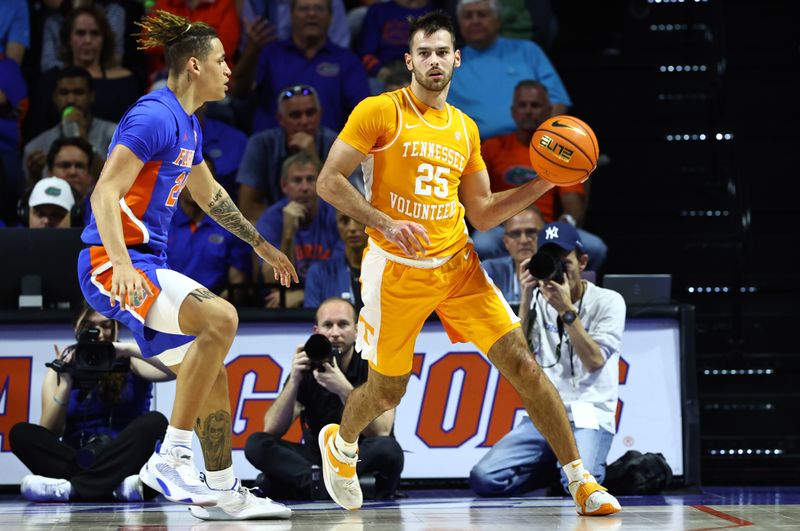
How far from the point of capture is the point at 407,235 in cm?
582

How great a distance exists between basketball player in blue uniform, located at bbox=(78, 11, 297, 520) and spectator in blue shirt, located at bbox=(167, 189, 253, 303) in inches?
137

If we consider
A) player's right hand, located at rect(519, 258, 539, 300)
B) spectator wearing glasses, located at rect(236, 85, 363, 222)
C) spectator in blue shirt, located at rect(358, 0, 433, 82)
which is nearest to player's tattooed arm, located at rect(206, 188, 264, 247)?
player's right hand, located at rect(519, 258, 539, 300)

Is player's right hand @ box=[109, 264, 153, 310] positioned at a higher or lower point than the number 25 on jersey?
lower

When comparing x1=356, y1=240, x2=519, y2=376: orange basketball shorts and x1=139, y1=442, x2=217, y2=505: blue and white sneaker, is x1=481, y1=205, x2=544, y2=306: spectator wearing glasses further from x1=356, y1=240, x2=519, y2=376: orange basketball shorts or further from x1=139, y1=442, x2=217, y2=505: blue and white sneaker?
x1=139, y1=442, x2=217, y2=505: blue and white sneaker

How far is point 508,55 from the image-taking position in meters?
10.9

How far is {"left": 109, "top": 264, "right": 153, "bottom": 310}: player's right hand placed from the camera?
205 inches

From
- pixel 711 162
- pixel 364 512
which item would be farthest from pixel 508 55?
pixel 364 512

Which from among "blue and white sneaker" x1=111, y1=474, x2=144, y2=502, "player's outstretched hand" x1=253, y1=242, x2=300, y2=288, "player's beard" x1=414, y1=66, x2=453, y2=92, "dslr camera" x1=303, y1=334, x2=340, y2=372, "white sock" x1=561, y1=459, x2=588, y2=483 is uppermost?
"player's beard" x1=414, y1=66, x2=453, y2=92

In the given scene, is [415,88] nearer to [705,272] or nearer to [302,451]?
[302,451]

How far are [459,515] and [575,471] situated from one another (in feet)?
2.04

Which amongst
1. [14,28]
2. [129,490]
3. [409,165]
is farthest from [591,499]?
[14,28]

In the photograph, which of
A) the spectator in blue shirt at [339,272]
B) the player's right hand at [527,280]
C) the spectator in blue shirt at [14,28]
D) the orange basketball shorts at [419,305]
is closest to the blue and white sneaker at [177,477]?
the orange basketball shorts at [419,305]

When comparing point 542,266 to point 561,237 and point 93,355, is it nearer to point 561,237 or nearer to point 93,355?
point 561,237

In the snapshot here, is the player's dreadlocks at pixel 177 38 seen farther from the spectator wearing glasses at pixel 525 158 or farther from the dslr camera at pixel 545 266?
the spectator wearing glasses at pixel 525 158
